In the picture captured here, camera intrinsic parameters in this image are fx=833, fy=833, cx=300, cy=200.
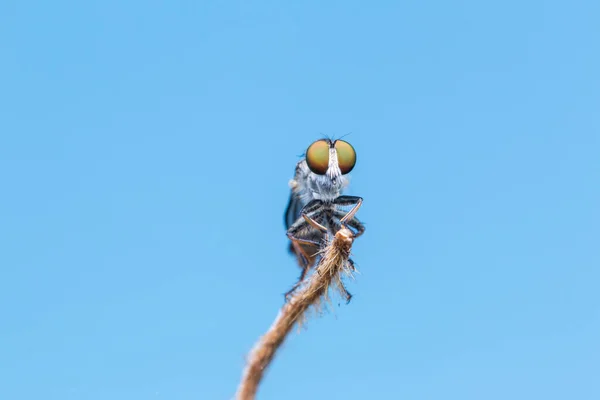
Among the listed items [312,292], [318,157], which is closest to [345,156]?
[318,157]

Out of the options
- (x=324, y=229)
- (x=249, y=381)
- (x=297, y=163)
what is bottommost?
(x=249, y=381)

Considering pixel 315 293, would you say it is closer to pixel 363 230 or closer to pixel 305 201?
pixel 363 230

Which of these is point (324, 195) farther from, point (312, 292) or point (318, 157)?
point (312, 292)

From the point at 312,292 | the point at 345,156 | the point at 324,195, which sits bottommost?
the point at 312,292

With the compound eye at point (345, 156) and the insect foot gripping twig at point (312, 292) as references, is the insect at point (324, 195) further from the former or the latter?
the insect foot gripping twig at point (312, 292)

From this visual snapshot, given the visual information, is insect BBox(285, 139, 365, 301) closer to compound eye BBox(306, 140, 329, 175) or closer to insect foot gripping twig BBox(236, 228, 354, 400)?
compound eye BBox(306, 140, 329, 175)

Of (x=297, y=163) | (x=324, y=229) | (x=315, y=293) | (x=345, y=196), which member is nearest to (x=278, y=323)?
(x=315, y=293)
